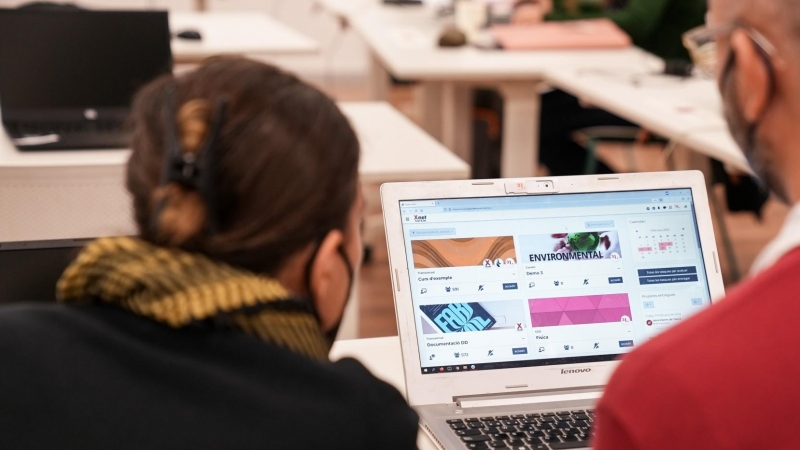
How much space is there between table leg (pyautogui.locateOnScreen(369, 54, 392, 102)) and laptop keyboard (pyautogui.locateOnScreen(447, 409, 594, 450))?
409 centimetres

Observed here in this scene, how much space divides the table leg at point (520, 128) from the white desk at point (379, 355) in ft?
7.19

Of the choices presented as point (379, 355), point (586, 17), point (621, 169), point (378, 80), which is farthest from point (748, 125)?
point (378, 80)

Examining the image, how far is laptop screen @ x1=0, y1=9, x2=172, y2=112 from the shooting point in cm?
226

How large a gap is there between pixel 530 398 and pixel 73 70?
1553 mm

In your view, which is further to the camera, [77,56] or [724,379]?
[77,56]

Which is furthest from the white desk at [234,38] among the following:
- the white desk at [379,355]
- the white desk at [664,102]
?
the white desk at [379,355]

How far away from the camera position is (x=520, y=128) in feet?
11.7

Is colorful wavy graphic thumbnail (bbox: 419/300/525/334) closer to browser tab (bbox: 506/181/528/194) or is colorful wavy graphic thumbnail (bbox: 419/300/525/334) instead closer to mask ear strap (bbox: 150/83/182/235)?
browser tab (bbox: 506/181/528/194)

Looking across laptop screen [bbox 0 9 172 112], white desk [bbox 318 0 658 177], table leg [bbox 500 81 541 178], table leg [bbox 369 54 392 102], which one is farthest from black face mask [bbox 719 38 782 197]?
table leg [bbox 369 54 392 102]

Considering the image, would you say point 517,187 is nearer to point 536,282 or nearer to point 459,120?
point 536,282

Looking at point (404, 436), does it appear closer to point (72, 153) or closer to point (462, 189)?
point (462, 189)

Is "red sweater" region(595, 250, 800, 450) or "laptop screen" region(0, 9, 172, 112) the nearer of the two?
"red sweater" region(595, 250, 800, 450)

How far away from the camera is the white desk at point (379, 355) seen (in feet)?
4.33

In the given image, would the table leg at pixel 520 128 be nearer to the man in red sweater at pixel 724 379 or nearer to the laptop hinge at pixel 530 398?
the laptop hinge at pixel 530 398
